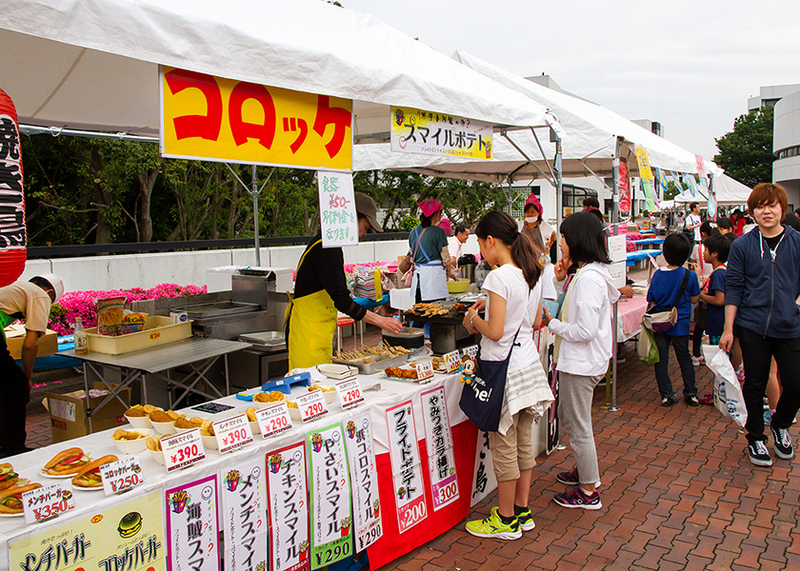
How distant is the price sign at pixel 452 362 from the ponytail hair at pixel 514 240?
0.82 m

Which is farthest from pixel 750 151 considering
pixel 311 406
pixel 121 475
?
pixel 121 475

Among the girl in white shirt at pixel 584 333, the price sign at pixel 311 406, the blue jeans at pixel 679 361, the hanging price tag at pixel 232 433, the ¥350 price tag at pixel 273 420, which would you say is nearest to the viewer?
the hanging price tag at pixel 232 433

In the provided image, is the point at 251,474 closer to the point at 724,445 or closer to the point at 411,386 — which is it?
the point at 411,386

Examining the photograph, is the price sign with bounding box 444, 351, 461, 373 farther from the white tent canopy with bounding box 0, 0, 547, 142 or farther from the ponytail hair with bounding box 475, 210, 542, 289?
the white tent canopy with bounding box 0, 0, 547, 142

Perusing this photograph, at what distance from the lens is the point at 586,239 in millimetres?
3617

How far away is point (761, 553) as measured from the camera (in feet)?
10.7

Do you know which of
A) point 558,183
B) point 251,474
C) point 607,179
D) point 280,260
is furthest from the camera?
point 280,260

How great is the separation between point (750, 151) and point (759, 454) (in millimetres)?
64924

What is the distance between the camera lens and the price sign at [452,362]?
3674 millimetres

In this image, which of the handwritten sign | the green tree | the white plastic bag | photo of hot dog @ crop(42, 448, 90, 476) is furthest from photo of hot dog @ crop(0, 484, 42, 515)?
the green tree

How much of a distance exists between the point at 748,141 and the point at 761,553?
222 feet

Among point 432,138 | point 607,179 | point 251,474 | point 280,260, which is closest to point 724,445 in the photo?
point 432,138

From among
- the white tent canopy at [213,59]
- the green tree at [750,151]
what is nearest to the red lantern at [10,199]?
the white tent canopy at [213,59]

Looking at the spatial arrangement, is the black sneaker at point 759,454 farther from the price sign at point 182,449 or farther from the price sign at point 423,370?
the price sign at point 182,449
